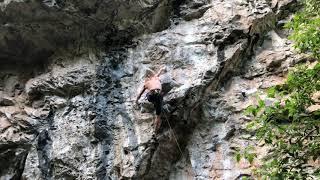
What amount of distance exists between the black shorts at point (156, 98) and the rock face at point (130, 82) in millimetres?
202

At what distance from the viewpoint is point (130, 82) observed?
10.4 metres

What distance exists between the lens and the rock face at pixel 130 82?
9531mm

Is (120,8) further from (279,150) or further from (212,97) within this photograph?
(279,150)

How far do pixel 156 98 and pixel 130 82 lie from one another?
49.0 inches

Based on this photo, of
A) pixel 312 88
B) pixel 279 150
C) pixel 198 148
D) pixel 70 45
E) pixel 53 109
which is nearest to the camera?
pixel 312 88

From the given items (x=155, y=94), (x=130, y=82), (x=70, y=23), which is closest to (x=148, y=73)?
(x=130, y=82)

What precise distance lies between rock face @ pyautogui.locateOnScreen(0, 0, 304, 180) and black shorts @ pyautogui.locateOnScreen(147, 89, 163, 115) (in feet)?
0.66

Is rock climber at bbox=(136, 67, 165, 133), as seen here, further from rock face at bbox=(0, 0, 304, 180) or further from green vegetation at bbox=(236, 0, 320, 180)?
green vegetation at bbox=(236, 0, 320, 180)

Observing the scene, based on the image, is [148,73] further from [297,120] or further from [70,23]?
[297,120]

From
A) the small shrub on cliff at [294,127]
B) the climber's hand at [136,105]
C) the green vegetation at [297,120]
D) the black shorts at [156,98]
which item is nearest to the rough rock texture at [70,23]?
the climber's hand at [136,105]

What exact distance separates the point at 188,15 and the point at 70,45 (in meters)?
2.82

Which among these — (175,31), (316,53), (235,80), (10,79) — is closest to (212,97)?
(235,80)

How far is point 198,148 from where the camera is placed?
956 cm

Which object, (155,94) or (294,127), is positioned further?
(155,94)
